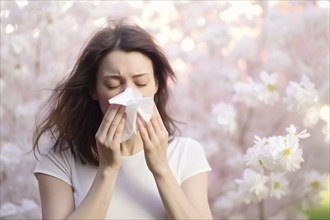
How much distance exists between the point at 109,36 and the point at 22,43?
666mm

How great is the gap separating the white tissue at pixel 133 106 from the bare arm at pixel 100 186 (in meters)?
0.02

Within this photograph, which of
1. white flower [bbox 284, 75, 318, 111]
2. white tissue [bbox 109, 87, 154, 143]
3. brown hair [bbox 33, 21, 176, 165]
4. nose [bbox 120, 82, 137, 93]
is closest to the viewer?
white tissue [bbox 109, 87, 154, 143]

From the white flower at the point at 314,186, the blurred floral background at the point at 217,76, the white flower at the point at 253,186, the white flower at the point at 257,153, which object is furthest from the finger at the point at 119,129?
the white flower at the point at 314,186

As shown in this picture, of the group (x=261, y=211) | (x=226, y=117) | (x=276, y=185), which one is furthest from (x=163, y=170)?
(x=261, y=211)

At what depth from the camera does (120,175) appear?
2033 millimetres

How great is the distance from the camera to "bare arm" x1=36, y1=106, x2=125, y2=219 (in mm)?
1799

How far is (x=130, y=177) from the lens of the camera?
6.67 ft

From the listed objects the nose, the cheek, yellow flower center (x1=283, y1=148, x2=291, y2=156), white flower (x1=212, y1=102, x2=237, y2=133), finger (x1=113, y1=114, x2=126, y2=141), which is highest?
the nose

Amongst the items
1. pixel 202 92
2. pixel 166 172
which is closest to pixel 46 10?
pixel 202 92

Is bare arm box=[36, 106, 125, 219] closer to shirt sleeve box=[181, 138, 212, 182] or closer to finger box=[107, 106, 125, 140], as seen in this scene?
finger box=[107, 106, 125, 140]

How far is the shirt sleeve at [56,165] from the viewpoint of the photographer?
201 centimetres

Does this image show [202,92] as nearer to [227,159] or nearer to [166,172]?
[227,159]

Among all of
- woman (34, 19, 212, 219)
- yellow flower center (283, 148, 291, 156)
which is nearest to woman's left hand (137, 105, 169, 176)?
woman (34, 19, 212, 219)

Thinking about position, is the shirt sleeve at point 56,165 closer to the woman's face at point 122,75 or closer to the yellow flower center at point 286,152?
the woman's face at point 122,75
